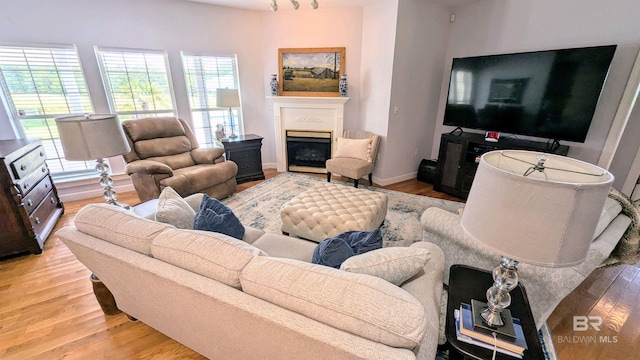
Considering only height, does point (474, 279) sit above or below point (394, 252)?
below

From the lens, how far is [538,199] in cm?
70

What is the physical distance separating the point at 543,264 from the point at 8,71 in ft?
16.5

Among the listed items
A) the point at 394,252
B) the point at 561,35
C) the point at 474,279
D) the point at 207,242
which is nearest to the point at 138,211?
the point at 207,242

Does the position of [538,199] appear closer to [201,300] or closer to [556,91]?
[201,300]

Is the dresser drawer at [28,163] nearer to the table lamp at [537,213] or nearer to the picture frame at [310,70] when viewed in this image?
the picture frame at [310,70]

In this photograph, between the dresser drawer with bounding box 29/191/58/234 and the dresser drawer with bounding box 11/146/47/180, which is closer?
the dresser drawer with bounding box 11/146/47/180

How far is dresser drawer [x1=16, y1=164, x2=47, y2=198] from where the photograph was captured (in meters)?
2.25

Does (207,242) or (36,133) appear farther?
(36,133)

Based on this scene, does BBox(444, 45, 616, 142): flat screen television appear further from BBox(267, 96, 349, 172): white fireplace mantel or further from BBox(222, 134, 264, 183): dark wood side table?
BBox(222, 134, 264, 183): dark wood side table

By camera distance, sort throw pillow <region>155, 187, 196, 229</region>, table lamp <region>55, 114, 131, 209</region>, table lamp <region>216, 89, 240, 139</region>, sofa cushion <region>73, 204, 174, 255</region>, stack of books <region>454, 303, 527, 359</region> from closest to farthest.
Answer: stack of books <region>454, 303, 527, 359</region>, sofa cushion <region>73, 204, 174, 255</region>, throw pillow <region>155, 187, 196, 229</region>, table lamp <region>55, 114, 131, 209</region>, table lamp <region>216, 89, 240, 139</region>

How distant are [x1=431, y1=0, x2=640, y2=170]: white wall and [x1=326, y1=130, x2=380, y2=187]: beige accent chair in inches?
74.7

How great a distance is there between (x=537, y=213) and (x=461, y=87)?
133 inches

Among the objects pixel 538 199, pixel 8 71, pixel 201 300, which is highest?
pixel 8 71

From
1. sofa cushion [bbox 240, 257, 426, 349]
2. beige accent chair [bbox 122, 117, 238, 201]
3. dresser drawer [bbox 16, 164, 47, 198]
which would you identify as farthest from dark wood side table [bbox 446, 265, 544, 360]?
dresser drawer [bbox 16, 164, 47, 198]
